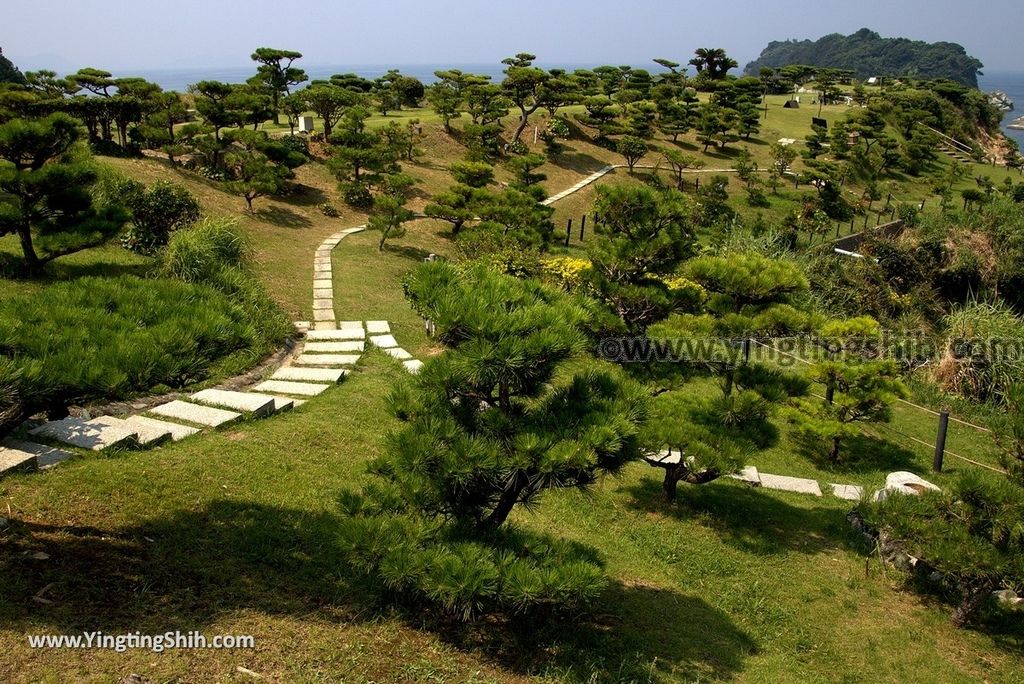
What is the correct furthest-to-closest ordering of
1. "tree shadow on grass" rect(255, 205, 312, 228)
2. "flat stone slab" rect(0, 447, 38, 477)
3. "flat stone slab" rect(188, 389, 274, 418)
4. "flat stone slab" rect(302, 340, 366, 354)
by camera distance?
"tree shadow on grass" rect(255, 205, 312, 228), "flat stone slab" rect(302, 340, 366, 354), "flat stone slab" rect(188, 389, 274, 418), "flat stone slab" rect(0, 447, 38, 477)

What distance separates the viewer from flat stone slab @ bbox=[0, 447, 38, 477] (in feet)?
16.2

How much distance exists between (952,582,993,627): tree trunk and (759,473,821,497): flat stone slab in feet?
8.13

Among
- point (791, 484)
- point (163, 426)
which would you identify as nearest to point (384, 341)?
point (163, 426)

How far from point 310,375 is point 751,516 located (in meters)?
5.34

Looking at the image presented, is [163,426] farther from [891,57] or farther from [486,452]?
[891,57]

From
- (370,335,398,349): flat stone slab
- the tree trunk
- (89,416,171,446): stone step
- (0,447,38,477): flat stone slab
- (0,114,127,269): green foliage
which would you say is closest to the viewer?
(0,447,38,477): flat stone slab

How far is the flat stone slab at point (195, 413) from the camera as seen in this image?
6.86 metres

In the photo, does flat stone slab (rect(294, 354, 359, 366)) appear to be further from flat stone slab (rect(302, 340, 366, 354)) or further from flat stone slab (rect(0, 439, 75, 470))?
flat stone slab (rect(0, 439, 75, 470))

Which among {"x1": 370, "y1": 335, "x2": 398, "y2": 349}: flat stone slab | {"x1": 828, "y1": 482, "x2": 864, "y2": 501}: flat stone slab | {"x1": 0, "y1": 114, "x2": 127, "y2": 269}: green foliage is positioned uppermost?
{"x1": 0, "y1": 114, "x2": 127, "y2": 269}: green foliage

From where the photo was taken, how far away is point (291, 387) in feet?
27.0

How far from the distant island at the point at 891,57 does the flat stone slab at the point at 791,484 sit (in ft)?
389

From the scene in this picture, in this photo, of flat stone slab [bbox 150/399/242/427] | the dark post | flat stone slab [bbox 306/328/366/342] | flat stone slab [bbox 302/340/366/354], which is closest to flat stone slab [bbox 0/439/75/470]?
flat stone slab [bbox 150/399/242/427]

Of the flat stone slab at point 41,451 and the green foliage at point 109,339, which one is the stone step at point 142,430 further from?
the green foliage at point 109,339

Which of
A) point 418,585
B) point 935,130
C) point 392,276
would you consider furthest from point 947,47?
point 418,585
